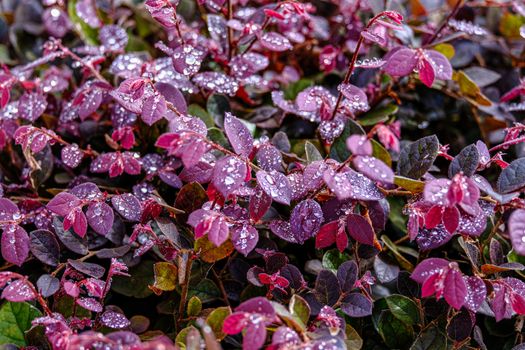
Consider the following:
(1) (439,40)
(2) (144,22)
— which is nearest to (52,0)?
(2) (144,22)

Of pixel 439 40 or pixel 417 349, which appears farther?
pixel 439 40

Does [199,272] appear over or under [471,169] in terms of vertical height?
under

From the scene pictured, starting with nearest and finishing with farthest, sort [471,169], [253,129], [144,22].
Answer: [471,169], [253,129], [144,22]

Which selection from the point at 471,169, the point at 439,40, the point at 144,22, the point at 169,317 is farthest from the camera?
the point at 144,22

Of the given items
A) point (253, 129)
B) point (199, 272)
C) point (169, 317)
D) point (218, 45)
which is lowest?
point (169, 317)

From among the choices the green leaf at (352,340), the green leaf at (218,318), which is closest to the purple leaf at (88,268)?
the green leaf at (218,318)

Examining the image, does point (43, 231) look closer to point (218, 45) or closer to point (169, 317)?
point (169, 317)
